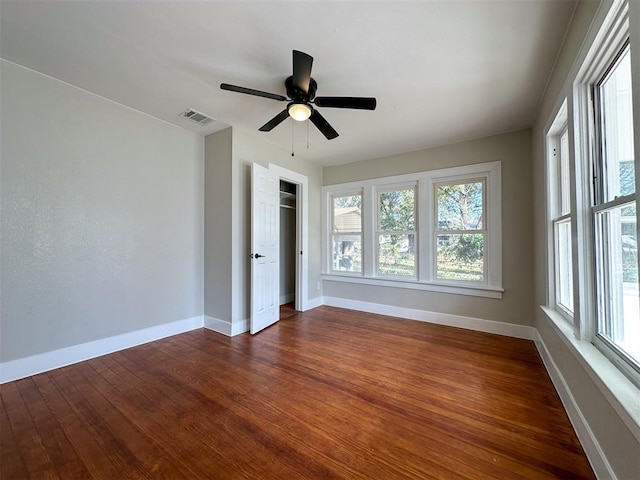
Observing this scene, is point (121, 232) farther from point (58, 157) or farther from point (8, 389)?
point (8, 389)

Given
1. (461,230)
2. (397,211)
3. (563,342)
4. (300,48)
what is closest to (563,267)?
(563,342)

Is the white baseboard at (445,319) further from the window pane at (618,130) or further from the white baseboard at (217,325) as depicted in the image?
the window pane at (618,130)

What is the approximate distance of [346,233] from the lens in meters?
4.63

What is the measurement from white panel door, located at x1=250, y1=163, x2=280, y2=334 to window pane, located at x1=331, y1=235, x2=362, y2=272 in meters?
1.35

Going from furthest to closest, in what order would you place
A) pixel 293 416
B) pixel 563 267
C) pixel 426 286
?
1. pixel 426 286
2. pixel 563 267
3. pixel 293 416

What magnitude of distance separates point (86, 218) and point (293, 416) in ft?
8.75

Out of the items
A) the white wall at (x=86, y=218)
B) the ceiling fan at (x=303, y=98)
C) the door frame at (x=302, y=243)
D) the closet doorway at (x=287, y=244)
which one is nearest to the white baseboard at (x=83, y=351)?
the white wall at (x=86, y=218)

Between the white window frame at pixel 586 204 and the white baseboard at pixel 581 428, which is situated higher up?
the white window frame at pixel 586 204

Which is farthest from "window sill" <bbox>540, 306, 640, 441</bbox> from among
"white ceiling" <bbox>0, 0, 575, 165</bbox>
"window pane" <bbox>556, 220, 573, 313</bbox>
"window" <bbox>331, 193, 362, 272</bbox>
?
"window" <bbox>331, 193, 362, 272</bbox>

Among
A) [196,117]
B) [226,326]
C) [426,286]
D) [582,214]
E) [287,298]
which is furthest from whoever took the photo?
[287,298]

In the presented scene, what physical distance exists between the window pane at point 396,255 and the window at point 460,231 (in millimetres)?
376

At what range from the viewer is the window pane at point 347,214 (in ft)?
14.8

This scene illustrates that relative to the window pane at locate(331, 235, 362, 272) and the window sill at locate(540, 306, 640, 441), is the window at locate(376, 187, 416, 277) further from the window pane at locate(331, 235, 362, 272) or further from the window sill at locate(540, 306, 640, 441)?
the window sill at locate(540, 306, 640, 441)

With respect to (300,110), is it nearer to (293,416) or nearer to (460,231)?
(293,416)
